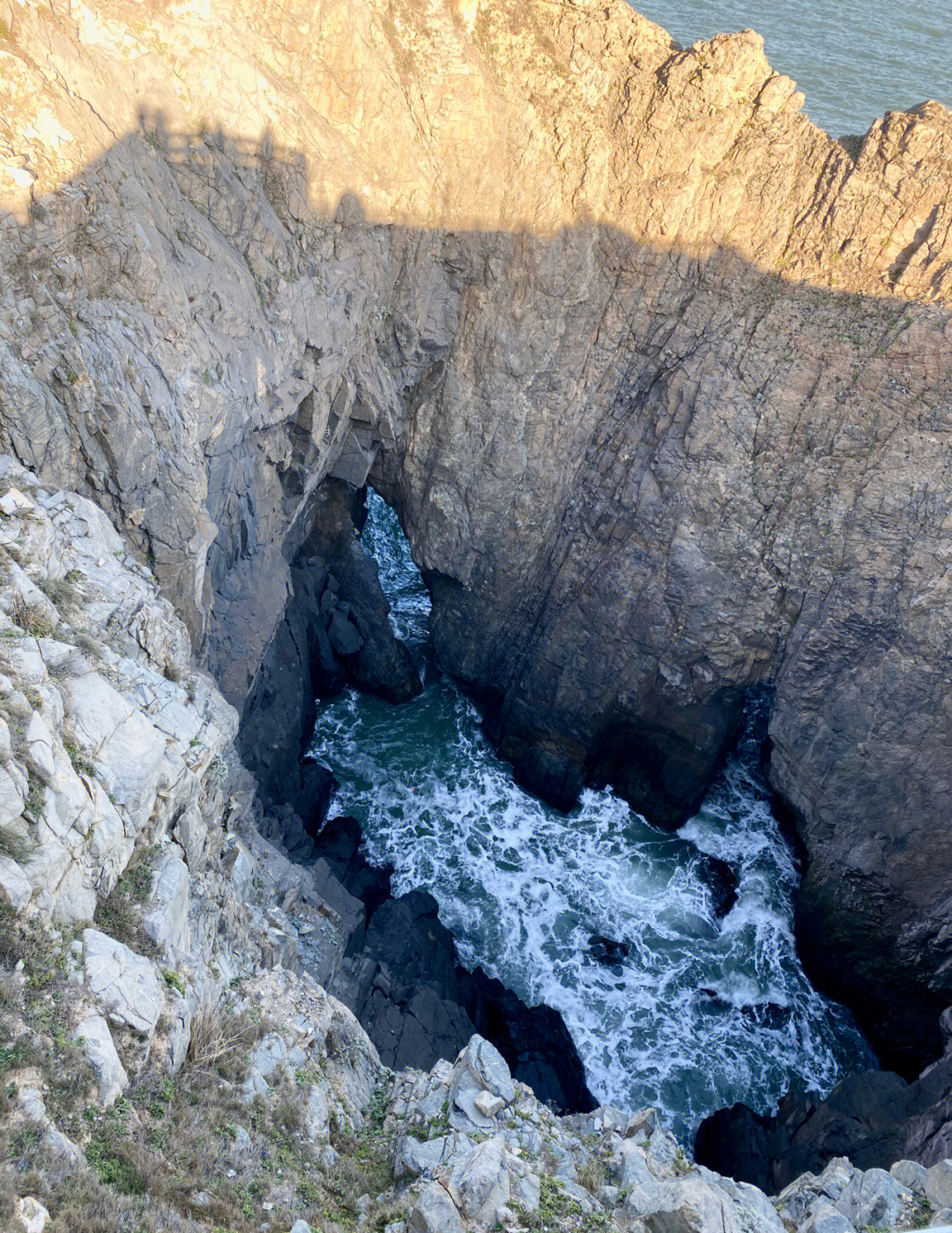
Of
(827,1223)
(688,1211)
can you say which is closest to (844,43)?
(827,1223)

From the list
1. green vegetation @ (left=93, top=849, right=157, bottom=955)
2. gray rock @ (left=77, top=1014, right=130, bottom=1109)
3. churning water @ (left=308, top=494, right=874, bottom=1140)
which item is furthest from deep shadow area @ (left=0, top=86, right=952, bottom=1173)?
gray rock @ (left=77, top=1014, right=130, bottom=1109)

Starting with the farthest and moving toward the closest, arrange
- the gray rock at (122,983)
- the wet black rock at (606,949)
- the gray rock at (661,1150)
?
the wet black rock at (606,949), the gray rock at (661,1150), the gray rock at (122,983)

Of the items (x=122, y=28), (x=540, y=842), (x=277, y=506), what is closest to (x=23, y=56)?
(x=122, y=28)

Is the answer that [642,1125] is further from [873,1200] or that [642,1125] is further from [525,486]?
[525,486]

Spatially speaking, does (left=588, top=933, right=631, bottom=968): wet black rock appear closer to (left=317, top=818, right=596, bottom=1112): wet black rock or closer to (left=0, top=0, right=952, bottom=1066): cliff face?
(left=317, top=818, right=596, bottom=1112): wet black rock

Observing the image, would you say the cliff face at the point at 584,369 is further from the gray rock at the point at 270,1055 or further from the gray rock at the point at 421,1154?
the gray rock at the point at 421,1154

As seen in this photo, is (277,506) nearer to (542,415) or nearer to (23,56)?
(542,415)

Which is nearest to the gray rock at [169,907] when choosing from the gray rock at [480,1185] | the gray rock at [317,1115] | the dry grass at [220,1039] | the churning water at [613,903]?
the dry grass at [220,1039]
